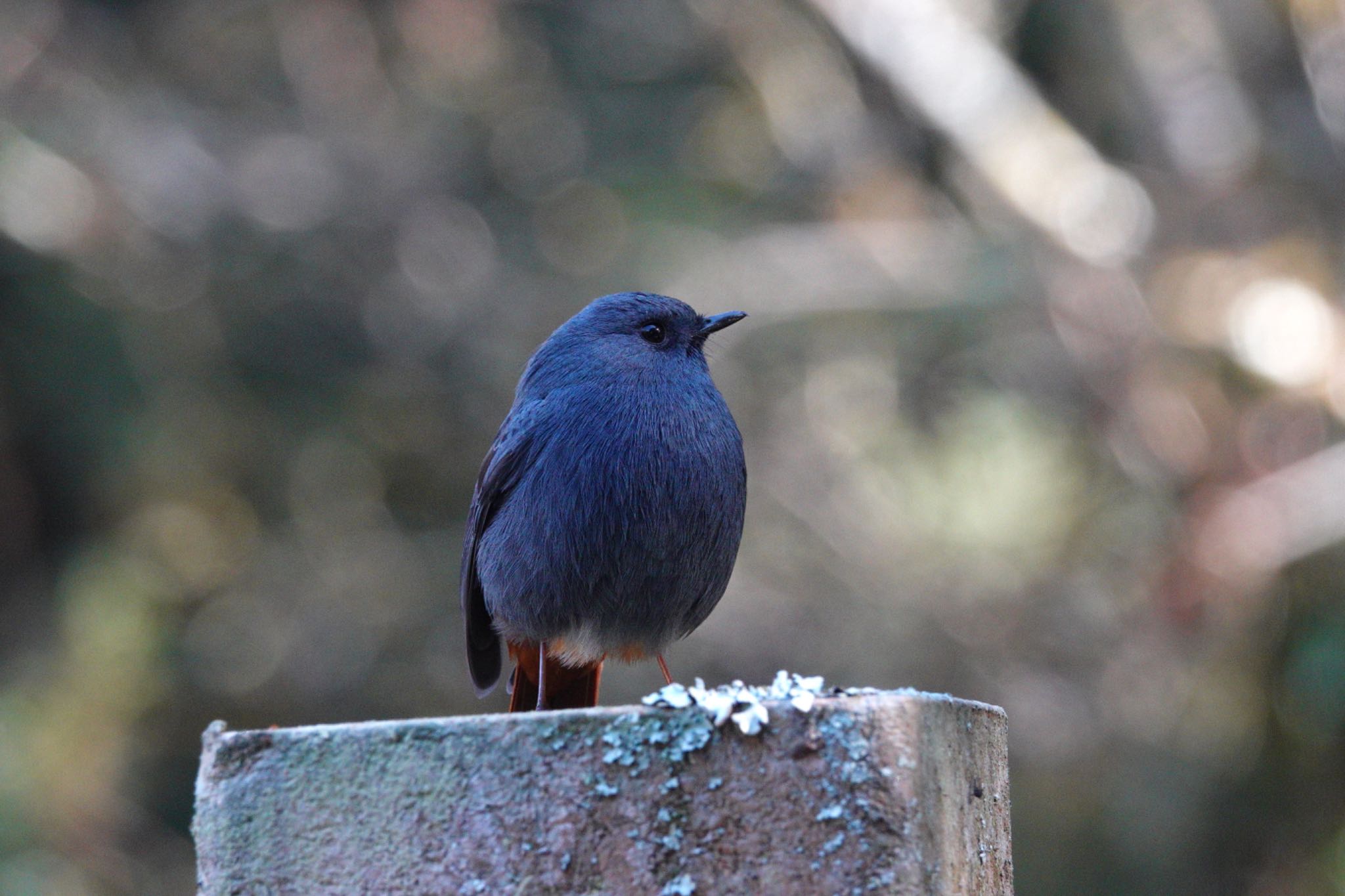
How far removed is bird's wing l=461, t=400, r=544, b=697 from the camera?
3.35 m

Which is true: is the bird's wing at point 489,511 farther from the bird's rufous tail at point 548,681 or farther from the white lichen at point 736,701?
the white lichen at point 736,701

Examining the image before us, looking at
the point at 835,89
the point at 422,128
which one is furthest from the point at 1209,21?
the point at 422,128

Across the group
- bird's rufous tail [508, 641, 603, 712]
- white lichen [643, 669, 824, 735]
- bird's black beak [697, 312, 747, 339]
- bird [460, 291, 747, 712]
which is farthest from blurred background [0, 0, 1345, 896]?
white lichen [643, 669, 824, 735]

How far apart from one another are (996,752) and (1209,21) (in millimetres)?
6577

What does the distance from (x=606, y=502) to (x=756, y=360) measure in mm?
4630

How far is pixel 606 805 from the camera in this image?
5.88ft

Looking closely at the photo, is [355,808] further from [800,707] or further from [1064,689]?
[1064,689]

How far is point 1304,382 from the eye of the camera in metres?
6.44

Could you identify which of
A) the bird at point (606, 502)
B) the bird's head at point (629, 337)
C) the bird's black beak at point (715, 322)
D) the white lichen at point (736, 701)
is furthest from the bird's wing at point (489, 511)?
the white lichen at point (736, 701)

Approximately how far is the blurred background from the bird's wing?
341cm

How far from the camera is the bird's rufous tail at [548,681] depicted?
345 cm

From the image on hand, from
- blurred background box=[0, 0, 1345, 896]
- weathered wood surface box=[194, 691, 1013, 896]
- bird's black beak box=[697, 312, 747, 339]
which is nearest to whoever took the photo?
weathered wood surface box=[194, 691, 1013, 896]

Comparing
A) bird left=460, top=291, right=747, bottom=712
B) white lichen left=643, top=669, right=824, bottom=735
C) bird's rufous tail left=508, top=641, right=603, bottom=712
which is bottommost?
bird's rufous tail left=508, top=641, right=603, bottom=712

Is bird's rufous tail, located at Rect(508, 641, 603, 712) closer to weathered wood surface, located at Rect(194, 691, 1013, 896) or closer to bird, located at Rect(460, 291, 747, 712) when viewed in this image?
bird, located at Rect(460, 291, 747, 712)
